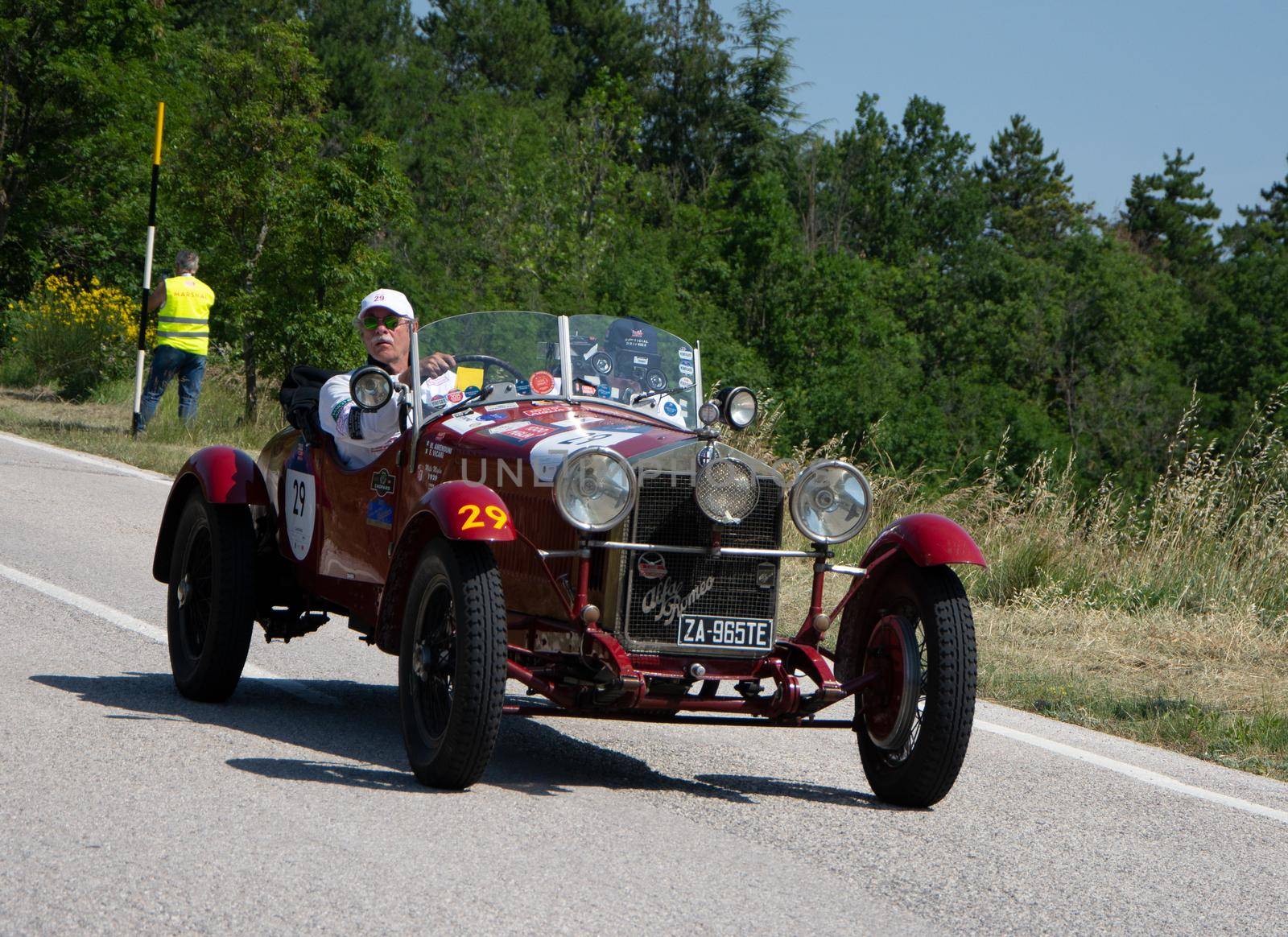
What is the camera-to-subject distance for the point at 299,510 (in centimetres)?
659

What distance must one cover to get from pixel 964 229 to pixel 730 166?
18426 mm

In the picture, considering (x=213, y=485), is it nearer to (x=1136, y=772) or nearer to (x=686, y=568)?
(x=686, y=568)

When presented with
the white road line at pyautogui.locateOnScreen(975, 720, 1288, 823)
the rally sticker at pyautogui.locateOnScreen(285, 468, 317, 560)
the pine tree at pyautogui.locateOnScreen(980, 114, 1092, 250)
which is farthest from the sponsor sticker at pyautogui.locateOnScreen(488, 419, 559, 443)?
the pine tree at pyautogui.locateOnScreen(980, 114, 1092, 250)

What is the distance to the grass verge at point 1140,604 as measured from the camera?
293 inches

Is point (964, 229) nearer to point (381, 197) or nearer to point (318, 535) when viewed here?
point (381, 197)

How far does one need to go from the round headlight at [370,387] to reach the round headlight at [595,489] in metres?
1.04

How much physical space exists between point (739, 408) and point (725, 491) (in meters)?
0.91

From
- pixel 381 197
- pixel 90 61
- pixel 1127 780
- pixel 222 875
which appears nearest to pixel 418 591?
pixel 222 875

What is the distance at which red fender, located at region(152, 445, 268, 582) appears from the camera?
6.48 m

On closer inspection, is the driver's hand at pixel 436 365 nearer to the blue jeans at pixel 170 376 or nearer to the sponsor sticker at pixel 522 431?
the sponsor sticker at pixel 522 431

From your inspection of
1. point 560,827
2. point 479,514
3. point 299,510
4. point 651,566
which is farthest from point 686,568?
point 299,510

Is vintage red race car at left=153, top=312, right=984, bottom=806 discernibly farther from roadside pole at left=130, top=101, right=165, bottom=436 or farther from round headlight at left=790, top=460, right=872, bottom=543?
roadside pole at left=130, top=101, right=165, bottom=436

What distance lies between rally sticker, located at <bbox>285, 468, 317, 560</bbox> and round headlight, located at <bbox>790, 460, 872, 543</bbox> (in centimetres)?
217

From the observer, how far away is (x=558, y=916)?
380 cm
